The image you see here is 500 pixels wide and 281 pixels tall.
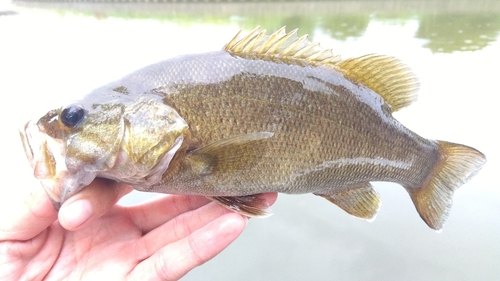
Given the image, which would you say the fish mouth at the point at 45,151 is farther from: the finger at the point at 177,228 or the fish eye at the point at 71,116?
the finger at the point at 177,228

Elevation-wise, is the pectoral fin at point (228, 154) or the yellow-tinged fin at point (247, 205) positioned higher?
the pectoral fin at point (228, 154)

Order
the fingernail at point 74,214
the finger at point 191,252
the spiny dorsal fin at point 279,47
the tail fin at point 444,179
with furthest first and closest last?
the tail fin at point 444,179
the spiny dorsal fin at point 279,47
the finger at point 191,252
the fingernail at point 74,214

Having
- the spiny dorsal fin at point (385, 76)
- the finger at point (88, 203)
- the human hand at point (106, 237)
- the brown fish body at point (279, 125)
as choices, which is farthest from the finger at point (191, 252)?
the spiny dorsal fin at point (385, 76)

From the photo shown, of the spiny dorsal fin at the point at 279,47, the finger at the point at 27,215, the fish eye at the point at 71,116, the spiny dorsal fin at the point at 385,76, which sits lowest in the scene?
the finger at the point at 27,215

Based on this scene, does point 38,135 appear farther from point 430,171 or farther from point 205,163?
point 430,171

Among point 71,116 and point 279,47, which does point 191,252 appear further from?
point 279,47

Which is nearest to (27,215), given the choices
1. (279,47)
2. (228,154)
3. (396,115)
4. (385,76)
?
(228,154)
